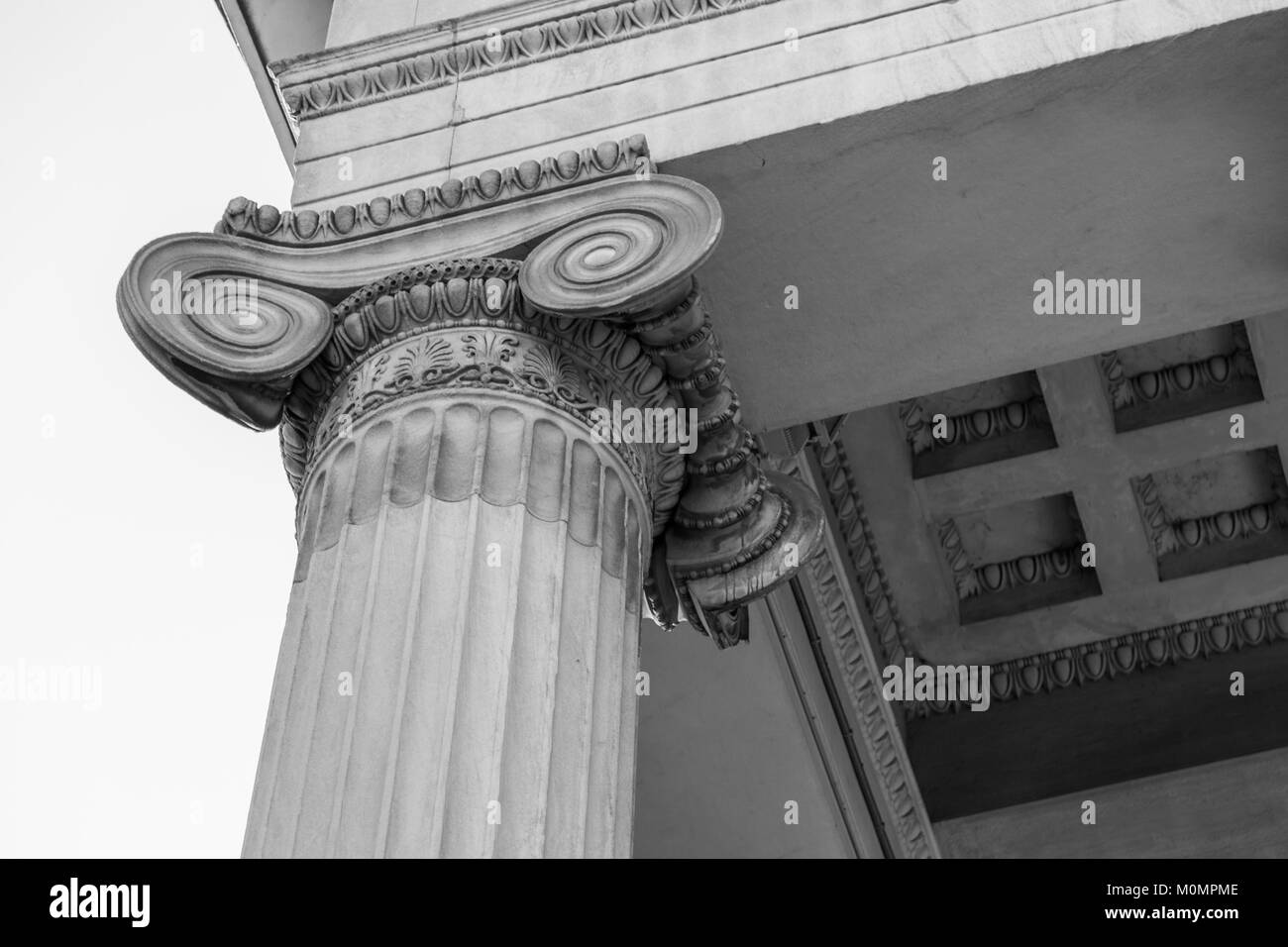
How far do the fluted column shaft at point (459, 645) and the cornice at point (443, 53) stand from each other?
237 centimetres

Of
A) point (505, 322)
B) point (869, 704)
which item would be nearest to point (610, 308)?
point (505, 322)

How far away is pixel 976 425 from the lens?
15.8 metres

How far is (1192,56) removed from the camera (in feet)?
32.1

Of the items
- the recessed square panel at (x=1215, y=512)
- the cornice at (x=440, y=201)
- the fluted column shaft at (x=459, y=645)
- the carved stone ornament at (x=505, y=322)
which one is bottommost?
the fluted column shaft at (x=459, y=645)

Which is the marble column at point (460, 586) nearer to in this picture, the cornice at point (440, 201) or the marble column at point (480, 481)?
the marble column at point (480, 481)

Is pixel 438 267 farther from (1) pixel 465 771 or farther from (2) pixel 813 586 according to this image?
(2) pixel 813 586

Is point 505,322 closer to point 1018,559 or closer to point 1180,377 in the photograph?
point 1180,377

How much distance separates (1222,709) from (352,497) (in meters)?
8.56

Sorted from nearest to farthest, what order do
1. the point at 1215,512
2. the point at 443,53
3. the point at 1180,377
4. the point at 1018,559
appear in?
1. the point at 443,53
2. the point at 1180,377
3. the point at 1215,512
4. the point at 1018,559

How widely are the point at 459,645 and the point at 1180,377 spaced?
845 centimetres

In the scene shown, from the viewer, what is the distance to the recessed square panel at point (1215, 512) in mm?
15836

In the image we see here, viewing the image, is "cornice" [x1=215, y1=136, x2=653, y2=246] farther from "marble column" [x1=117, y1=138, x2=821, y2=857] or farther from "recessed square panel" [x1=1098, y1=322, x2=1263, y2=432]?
"recessed square panel" [x1=1098, y1=322, x2=1263, y2=432]

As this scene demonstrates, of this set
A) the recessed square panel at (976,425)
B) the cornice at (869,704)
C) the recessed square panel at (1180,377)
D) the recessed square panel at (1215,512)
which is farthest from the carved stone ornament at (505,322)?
A: the recessed square panel at (1215,512)
